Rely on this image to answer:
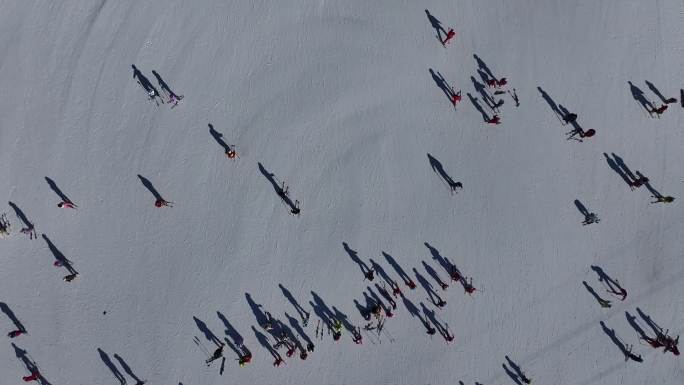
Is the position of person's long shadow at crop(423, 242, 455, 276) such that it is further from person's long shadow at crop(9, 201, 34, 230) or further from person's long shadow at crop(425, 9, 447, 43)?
person's long shadow at crop(9, 201, 34, 230)

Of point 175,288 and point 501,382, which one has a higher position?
point 175,288

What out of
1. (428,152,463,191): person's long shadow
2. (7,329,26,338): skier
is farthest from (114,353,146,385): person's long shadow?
(428,152,463,191): person's long shadow

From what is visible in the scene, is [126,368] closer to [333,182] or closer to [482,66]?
[333,182]

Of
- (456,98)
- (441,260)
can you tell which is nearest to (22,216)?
(441,260)

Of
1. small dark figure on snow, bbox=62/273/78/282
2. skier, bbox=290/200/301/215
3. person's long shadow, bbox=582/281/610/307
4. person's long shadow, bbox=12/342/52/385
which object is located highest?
small dark figure on snow, bbox=62/273/78/282

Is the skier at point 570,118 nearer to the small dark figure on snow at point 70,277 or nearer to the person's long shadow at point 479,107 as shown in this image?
the person's long shadow at point 479,107

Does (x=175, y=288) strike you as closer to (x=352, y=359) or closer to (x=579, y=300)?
(x=352, y=359)

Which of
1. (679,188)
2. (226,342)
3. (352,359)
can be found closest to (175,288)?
(226,342)
